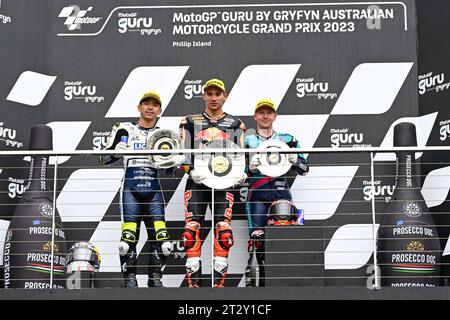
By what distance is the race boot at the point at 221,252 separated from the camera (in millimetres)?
6254

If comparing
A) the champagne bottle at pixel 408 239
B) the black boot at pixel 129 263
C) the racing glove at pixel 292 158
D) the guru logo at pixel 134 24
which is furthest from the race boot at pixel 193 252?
the guru logo at pixel 134 24

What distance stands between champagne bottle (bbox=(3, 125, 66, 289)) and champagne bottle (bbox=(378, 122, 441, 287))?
2.41m

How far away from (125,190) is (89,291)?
3.21 ft

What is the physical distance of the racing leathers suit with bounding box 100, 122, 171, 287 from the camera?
21.1 feet

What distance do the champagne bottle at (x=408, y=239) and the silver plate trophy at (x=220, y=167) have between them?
122 centimetres

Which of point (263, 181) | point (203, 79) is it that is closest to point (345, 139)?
point (263, 181)

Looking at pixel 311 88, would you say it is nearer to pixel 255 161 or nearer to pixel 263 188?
pixel 263 188

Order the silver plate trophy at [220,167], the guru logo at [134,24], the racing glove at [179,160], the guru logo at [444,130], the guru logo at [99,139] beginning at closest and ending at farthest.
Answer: the silver plate trophy at [220,167] < the racing glove at [179,160] < the guru logo at [444,130] < the guru logo at [99,139] < the guru logo at [134,24]

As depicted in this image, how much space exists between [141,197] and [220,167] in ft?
2.56

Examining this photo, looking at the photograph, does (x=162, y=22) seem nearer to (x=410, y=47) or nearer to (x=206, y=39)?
(x=206, y=39)

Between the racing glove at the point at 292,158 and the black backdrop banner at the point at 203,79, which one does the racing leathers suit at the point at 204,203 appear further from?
the black backdrop banner at the point at 203,79

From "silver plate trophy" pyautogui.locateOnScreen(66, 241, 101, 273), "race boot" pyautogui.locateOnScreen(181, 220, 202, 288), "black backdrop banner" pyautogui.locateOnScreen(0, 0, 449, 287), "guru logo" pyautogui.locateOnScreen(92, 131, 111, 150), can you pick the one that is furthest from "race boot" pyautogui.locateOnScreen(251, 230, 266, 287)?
"guru logo" pyautogui.locateOnScreen(92, 131, 111, 150)

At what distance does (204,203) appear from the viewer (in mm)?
6422
